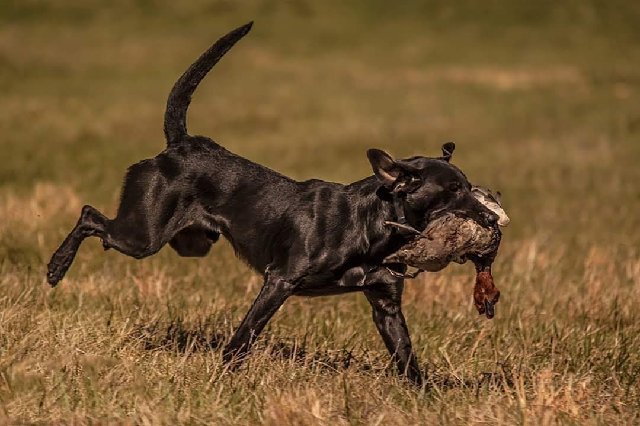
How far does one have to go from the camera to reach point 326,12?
44062mm

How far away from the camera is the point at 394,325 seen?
598 centimetres

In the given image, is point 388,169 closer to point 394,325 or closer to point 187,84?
point 394,325

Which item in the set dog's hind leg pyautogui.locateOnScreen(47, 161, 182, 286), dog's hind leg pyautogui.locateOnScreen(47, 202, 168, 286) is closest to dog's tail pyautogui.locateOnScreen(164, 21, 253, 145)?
dog's hind leg pyautogui.locateOnScreen(47, 161, 182, 286)

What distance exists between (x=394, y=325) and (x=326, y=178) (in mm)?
10697

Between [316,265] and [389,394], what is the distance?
811 mm

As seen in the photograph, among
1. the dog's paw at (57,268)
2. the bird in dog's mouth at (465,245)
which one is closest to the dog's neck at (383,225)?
the bird in dog's mouth at (465,245)

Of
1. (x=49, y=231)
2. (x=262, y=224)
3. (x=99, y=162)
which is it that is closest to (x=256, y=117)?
(x=99, y=162)

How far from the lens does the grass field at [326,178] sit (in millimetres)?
5109

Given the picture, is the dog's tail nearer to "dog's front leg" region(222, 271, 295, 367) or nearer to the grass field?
the grass field

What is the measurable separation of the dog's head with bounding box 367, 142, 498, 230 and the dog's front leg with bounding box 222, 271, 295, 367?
721mm

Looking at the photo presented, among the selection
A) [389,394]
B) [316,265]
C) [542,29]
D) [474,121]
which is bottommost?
[389,394]

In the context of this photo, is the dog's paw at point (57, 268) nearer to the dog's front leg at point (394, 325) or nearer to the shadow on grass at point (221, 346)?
the shadow on grass at point (221, 346)

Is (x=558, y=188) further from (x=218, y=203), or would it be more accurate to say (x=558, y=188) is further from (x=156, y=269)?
(x=218, y=203)

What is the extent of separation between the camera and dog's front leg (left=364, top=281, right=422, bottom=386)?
19.3 ft
